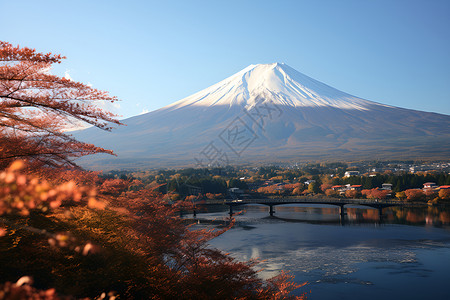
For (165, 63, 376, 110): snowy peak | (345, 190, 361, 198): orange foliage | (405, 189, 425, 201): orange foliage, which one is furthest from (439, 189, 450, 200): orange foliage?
(165, 63, 376, 110): snowy peak

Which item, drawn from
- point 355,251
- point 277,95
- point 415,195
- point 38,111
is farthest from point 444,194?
point 277,95

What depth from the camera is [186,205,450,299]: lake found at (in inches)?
691

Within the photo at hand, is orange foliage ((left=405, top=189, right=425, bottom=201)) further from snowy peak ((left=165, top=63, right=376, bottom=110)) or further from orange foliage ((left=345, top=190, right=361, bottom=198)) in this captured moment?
snowy peak ((left=165, top=63, right=376, bottom=110))

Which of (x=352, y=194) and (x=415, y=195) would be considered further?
(x=352, y=194)

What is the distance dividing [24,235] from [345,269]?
57.4 feet

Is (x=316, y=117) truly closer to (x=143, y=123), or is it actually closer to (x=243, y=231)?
(x=143, y=123)

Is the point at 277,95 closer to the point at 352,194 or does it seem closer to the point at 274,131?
the point at 274,131

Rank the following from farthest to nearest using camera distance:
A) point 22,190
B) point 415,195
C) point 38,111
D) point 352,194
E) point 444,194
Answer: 1. point 352,194
2. point 415,195
3. point 444,194
4. point 38,111
5. point 22,190

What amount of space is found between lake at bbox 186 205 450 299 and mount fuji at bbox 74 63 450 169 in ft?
311

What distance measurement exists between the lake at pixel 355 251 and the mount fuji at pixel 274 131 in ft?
311

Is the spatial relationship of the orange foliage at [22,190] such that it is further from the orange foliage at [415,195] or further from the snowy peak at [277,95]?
the snowy peak at [277,95]

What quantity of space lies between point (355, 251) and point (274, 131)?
510 ft

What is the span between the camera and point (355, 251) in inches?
997

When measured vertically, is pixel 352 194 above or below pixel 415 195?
below
